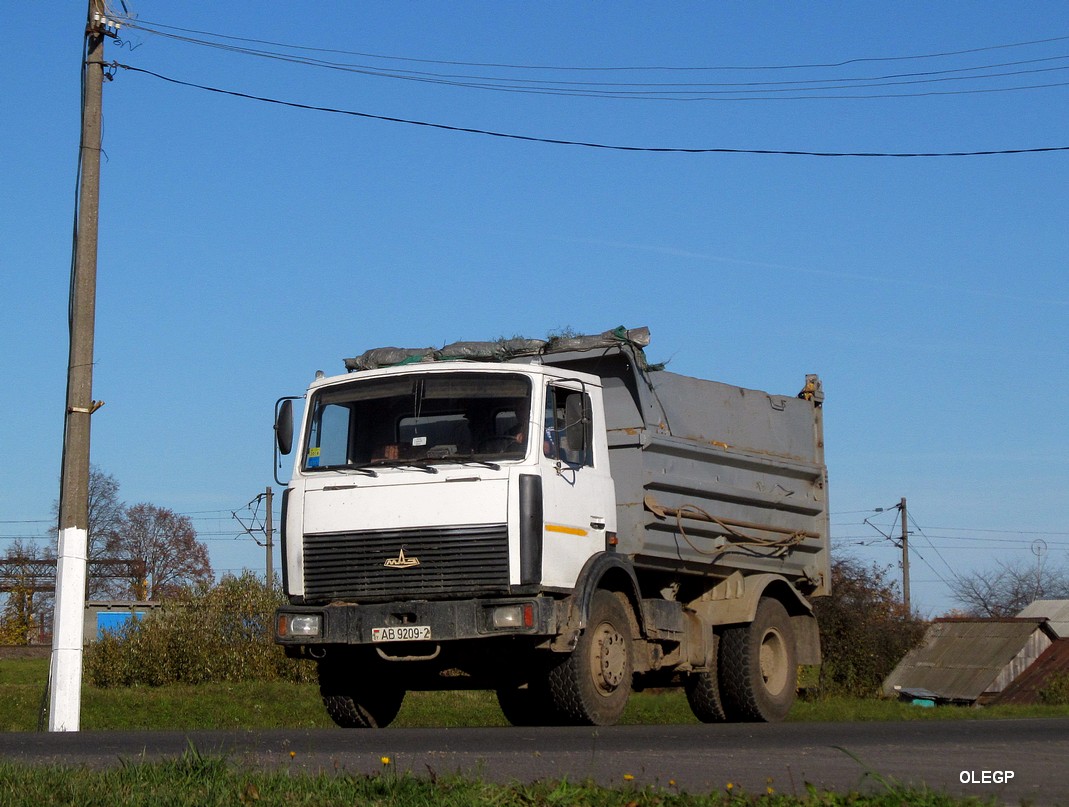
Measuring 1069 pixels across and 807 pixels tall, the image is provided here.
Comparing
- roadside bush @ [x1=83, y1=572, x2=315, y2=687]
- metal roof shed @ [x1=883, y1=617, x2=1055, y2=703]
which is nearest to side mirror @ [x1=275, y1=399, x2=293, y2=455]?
roadside bush @ [x1=83, y1=572, x2=315, y2=687]

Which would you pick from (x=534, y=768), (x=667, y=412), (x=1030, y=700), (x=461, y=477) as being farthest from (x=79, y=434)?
(x=1030, y=700)

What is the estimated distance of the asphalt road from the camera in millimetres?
6082

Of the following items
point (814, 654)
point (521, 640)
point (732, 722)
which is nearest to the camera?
point (521, 640)

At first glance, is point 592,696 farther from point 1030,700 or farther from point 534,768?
point 1030,700

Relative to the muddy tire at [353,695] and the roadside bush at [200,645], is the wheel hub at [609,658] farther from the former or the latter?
the roadside bush at [200,645]

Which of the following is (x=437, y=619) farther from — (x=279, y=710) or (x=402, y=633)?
(x=279, y=710)

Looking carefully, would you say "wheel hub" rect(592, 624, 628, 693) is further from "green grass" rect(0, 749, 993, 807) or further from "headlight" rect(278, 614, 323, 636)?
"green grass" rect(0, 749, 993, 807)

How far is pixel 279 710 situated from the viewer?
22.2 m

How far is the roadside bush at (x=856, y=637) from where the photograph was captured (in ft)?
123

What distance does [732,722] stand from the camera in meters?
12.9

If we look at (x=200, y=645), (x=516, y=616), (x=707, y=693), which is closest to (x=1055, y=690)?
(x=200, y=645)

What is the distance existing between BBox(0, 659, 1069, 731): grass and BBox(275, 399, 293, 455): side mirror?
7235 mm

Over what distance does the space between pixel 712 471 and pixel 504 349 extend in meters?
2.21

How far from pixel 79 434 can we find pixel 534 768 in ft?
26.5
